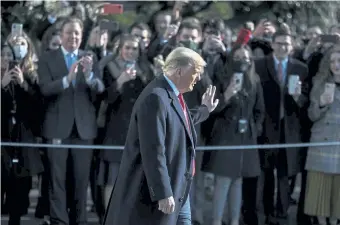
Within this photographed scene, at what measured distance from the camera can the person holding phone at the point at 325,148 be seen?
8906 millimetres

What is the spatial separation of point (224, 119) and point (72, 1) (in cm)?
321

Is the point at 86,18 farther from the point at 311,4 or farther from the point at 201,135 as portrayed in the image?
the point at 311,4

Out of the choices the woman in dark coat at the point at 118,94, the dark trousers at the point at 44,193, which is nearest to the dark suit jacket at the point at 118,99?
the woman in dark coat at the point at 118,94

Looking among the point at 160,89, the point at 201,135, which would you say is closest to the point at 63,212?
the point at 201,135

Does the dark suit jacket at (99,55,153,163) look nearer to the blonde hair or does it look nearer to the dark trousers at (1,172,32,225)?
the dark trousers at (1,172,32,225)

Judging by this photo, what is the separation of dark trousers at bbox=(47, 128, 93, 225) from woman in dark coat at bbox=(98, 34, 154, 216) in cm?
20

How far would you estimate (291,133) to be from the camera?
30.2 feet

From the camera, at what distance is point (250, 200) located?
366 inches

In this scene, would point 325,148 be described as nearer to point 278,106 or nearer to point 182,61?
point 278,106

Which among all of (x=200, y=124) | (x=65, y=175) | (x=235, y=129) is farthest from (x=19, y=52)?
(x=235, y=129)

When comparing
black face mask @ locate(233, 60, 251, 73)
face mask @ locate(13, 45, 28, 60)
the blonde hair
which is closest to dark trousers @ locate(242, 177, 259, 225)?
black face mask @ locate(233, 60, 251, 73)

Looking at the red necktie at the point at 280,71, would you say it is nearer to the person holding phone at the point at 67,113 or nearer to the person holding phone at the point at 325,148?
the person holding phone at the point at 325,148

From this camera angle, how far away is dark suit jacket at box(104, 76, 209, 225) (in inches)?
235

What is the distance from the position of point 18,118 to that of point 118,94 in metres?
0.91
